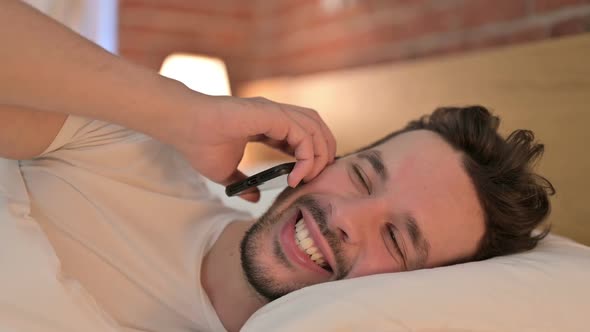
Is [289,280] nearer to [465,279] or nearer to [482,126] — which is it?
[465,279]

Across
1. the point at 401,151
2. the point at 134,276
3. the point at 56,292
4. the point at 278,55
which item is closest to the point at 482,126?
the point at 401,151

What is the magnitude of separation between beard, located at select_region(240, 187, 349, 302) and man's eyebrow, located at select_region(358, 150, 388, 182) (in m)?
0.14

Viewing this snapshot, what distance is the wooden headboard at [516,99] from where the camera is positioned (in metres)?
1.38

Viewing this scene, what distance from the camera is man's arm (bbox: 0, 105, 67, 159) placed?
95 centimetres

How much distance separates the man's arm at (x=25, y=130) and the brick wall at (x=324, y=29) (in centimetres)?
141

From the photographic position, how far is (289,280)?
3.27 feet

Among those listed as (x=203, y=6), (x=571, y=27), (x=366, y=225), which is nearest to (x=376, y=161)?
(x=366, y=225)

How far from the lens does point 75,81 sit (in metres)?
0.83

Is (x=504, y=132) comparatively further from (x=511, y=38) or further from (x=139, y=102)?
(x=139, y=102)

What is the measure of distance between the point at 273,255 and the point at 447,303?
A: 1.12 feet

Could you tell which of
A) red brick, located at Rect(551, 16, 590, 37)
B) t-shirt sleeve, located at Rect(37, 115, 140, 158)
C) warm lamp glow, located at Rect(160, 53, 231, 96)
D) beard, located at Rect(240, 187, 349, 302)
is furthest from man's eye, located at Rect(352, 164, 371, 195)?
warm lamp glow, located at Rect(160, 53, 231, 96)

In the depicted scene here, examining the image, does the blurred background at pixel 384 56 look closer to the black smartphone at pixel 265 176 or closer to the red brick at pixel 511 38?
the red brick at pixel 511 38

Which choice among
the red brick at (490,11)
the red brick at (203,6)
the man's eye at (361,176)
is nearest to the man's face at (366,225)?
the man's eye at (361,176)

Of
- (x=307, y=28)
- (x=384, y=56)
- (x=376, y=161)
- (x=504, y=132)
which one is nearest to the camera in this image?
(x=376, y=161)
